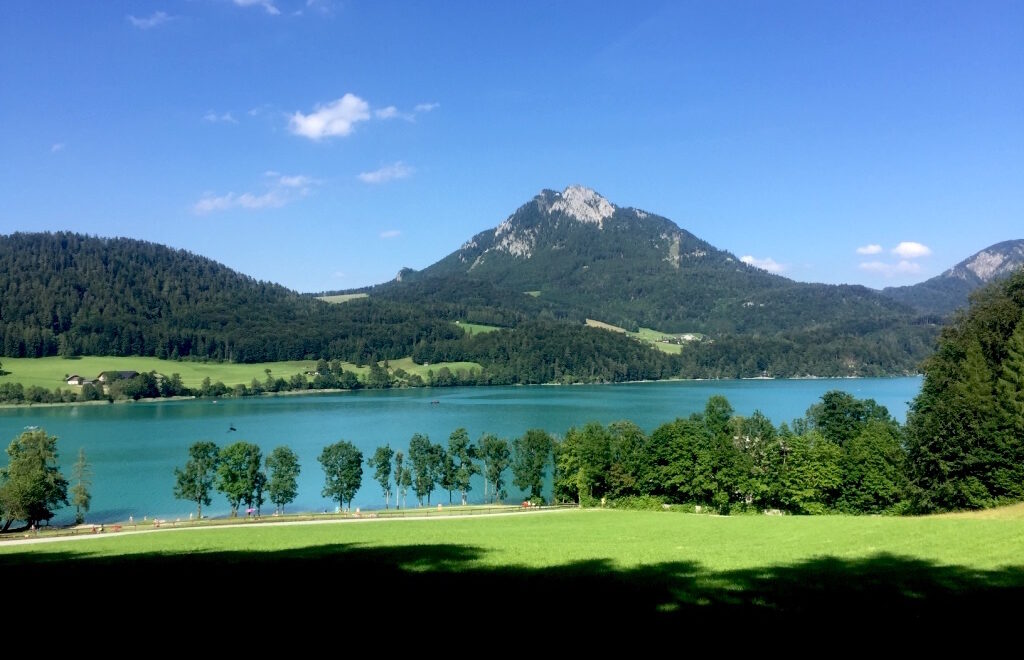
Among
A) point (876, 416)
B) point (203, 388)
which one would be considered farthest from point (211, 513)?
point (203, 388)

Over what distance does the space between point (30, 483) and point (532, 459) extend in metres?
35.1

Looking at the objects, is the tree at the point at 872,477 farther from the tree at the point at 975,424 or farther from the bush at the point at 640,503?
the bush at the point at 640,503

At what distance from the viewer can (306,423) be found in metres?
107

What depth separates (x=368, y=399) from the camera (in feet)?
511

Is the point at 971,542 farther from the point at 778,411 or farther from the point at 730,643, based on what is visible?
the point at 778,411

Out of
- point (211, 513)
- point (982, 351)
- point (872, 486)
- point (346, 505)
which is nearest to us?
point (982, 351)

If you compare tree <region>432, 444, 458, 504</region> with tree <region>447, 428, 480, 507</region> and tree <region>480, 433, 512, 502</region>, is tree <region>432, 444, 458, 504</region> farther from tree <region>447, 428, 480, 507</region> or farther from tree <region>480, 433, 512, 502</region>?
tree <region>480, 433, 512, 502</region>

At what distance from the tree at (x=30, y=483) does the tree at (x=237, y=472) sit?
1020 centimetres

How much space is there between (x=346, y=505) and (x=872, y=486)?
4144cm

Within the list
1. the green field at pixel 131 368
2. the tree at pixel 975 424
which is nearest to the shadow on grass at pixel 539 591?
the tree at pixel 975 424

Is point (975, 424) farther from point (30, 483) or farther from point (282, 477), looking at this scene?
point (30, 483)

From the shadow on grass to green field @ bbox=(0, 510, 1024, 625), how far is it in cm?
5

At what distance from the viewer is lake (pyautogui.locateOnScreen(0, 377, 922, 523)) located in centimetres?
6119

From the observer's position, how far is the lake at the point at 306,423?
6119cm
